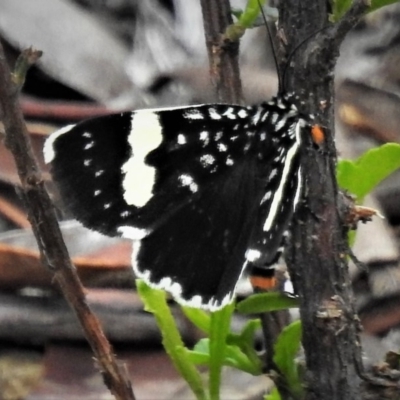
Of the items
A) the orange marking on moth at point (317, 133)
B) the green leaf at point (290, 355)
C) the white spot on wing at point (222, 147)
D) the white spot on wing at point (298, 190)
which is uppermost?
the white spot on wing at point (222, 147)

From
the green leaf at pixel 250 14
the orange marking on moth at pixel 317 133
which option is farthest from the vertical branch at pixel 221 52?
the orange marking on moth at pixel 317 133

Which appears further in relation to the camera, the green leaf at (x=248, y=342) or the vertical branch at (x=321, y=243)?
the green leaf at (x=248, y=342)

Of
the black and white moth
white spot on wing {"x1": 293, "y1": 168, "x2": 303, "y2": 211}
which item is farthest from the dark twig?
white spot on wing {"x1": 293, "y1": 168, "x2": 303, "y2": 211}

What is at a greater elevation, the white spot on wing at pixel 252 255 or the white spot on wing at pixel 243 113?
the white spot on wing at pixel 243 113

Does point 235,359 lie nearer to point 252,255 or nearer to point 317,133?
point 252,255

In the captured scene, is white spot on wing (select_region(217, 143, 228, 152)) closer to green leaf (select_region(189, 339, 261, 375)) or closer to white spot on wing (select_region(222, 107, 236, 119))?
white spot on wing (select_region(222, 107, 236, 119))

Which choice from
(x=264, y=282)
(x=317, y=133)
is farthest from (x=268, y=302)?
(x=317, y=133)

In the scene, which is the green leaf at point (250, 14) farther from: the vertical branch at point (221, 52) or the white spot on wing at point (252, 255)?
the white spot on wing at point (252, 255)
